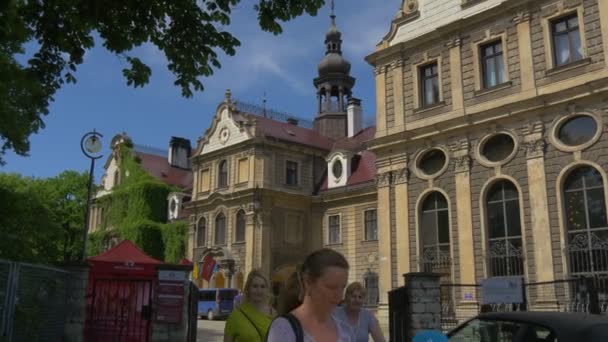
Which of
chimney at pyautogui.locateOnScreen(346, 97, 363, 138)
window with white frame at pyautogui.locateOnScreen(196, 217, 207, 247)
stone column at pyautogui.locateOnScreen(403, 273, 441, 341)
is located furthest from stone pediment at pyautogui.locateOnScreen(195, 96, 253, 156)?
stone column at pyautogui.locateOnScreen(403, 273, 441, 341)

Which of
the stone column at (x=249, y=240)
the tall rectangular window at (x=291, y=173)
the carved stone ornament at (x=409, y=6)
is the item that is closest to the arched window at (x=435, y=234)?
the carved stone ornament at (x=409, y=6)

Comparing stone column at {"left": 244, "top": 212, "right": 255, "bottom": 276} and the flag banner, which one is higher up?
stone column at {"left": 244, "top": 212, "right": 255, "bottom": 276}

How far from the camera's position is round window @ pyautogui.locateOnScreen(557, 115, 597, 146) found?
19506 mm

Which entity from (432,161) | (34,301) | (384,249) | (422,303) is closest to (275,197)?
(384,249)

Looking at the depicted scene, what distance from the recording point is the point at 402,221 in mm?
24234

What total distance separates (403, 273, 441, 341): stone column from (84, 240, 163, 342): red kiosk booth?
654 centimetres

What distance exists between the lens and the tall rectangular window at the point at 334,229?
125 feet

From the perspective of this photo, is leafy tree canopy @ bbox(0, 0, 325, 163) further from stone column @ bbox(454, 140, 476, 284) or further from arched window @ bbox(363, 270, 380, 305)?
arched window @ bbox(363, 270, 380, 305)

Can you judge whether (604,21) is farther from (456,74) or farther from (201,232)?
(201,232)

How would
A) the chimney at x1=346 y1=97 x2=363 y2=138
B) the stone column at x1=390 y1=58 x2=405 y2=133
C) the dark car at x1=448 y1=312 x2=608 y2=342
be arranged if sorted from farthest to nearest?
1. the chimney at x1=346 y1=97 x2=363 y2=138
2. the stone column at x1=390 y1=58 x2=405 y2=133
3. the dark car at x1=448 y1=312 x2=608 y2=342

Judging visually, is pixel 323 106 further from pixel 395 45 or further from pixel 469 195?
pixel 469 195

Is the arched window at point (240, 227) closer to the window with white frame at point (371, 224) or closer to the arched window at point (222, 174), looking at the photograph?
the arched window at point (222, 174)

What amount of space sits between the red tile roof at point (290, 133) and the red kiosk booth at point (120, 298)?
24.2m

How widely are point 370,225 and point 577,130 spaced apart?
17.7m
